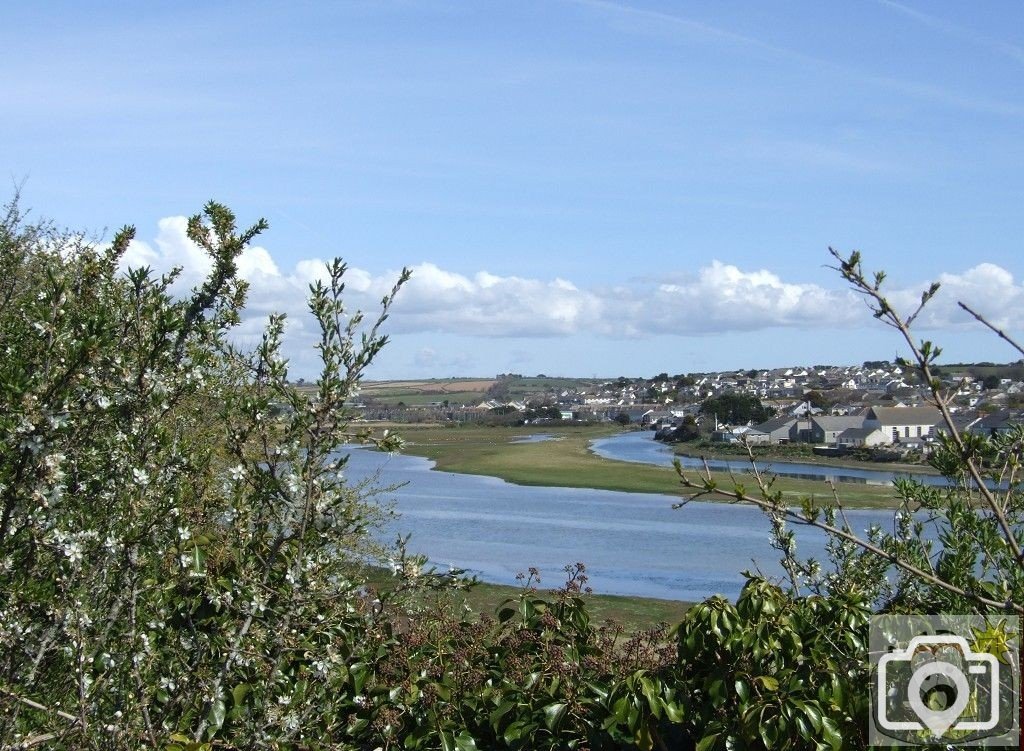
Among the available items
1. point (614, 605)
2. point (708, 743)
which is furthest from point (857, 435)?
point (708, 743)

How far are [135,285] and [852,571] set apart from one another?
11.8ft

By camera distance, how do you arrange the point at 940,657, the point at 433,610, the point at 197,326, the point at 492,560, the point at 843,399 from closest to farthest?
the point at 940,657 < the point at 197,326 < the point at 433,610 < the point at 492,560 < the point at 843,399

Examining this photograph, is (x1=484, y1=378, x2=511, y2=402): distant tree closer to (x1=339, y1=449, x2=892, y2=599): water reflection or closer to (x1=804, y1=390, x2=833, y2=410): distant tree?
(x1=804, y1=390, x2=833, y2=410): distant tree

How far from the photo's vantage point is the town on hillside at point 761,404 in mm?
5320

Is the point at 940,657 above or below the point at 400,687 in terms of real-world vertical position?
above

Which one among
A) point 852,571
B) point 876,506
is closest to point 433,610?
point 852,571

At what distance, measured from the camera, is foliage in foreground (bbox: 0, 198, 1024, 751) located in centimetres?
353

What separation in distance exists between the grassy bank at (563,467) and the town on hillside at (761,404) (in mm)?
2742

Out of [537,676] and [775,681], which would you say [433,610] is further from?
[775,681]

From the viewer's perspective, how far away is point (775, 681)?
3.93m

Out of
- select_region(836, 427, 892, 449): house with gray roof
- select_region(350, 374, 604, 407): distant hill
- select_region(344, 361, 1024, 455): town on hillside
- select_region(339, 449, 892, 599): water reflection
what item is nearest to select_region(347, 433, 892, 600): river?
select_region(339, 449, 892, 599): water reflection

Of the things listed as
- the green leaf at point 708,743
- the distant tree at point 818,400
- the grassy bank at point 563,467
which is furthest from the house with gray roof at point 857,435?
the green leaf at point 708,743

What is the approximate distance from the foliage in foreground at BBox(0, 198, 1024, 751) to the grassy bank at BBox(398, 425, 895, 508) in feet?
70.5

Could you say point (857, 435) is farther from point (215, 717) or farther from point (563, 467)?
point (215, 717)
